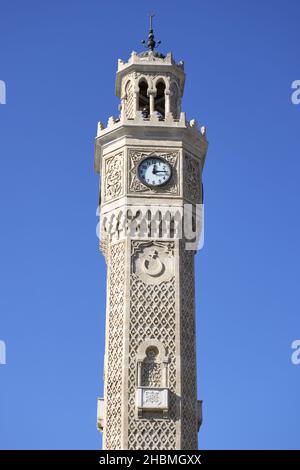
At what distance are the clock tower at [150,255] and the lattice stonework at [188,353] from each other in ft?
0.08

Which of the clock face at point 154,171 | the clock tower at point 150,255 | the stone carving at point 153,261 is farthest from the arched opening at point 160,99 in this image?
the stone carving at point 153,261

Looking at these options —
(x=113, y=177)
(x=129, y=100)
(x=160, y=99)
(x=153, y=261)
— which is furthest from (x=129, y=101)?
(x=153, y=261)

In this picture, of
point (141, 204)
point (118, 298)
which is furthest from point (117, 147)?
point (118, 298)

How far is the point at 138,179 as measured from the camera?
80.7 feet

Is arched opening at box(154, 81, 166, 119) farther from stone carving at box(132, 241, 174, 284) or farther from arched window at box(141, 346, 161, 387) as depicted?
arched window at box(141, 346, 161, 387)

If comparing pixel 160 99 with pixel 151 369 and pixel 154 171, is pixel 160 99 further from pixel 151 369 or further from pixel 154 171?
pixel 151 369

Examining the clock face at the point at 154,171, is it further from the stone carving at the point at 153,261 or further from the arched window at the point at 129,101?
the arched window at the point at 129,101

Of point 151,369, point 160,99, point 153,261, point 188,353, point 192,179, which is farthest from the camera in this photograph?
point 160,99

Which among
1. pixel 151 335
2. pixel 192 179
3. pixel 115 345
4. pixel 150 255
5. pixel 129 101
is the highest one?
pixel 129 101

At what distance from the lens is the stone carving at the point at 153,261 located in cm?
2384

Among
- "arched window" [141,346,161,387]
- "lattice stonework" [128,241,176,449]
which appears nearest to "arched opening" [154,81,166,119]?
"lattice stonework" [128,241,176,449]

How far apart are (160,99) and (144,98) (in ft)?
1.37
